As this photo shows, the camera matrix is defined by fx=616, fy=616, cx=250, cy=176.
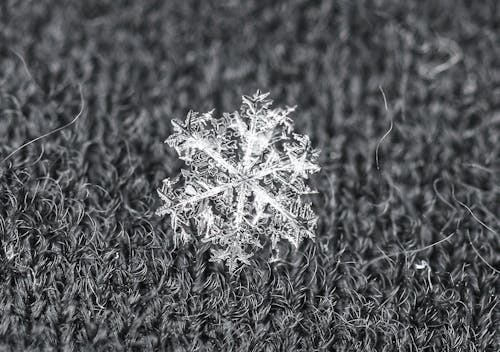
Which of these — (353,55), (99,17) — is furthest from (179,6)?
(353,55)

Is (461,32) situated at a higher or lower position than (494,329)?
higher

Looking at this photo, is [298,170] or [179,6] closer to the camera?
[298,170]

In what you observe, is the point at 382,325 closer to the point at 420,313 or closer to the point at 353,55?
the point at 420,313
